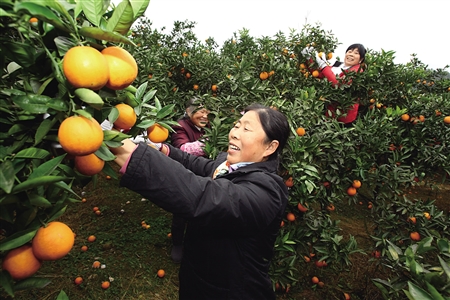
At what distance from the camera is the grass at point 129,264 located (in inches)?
98.6

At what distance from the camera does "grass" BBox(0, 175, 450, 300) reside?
2504 millimetres

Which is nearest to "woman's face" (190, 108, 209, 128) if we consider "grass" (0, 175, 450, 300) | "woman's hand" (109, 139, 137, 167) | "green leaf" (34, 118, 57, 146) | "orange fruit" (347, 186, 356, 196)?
"grass" (0, 175, 450, 300)

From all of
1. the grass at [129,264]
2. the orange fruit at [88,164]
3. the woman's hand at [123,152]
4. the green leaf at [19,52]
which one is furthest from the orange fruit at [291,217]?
the green leaf at [19,52]

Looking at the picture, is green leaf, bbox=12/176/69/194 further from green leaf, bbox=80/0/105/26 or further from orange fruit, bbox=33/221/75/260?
green leaf, bbox=80/0/105/26

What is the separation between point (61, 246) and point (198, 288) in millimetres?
919

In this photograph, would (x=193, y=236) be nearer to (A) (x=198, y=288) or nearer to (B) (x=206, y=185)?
(A) (x=198, y=288)

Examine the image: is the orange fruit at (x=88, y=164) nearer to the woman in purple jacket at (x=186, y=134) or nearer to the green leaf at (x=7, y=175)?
the green leaf at (x=7, y=175)

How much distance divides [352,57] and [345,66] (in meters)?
0.15

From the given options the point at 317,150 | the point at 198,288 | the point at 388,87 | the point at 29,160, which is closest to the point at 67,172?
the point at 29,160

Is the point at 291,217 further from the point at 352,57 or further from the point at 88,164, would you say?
the point at 352,57

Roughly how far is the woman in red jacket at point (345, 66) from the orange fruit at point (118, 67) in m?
2.68

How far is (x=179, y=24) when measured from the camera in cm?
443

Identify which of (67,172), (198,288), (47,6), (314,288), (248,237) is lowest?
(314,288)

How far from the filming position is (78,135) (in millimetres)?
610
